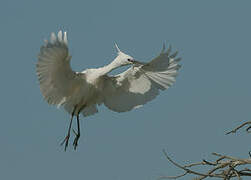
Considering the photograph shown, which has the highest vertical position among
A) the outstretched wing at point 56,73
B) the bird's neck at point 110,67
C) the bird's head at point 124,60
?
the bird's head at point 124,60

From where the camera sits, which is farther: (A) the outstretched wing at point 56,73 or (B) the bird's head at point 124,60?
(B) the bird's head at point 124,60

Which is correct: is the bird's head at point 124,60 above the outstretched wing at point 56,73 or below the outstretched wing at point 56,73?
above

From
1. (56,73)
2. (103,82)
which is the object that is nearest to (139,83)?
(103,82)

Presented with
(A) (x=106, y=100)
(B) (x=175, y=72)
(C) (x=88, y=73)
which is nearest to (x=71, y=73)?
(C) (x=88, y=73)

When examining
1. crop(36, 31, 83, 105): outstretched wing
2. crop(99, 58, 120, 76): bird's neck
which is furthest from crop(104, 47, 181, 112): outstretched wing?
crop(36, 31, 83, 105): outstretched wing

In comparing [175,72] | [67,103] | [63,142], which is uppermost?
[175,72]

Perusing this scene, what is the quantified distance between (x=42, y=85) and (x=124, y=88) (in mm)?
1795

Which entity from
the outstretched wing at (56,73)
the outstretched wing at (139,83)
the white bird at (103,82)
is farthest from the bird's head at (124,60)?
the outstretched wing at (56,73)

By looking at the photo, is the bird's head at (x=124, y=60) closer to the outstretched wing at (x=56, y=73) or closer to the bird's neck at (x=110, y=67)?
the bird's neck at (x=110, y=67)

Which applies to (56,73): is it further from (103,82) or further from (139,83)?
(139,83)

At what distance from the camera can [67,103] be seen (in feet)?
38.4

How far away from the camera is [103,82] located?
11375 mm

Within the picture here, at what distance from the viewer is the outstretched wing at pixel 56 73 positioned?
32.2ft

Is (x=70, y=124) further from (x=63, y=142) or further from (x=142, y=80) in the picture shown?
(x=142, y=80)
